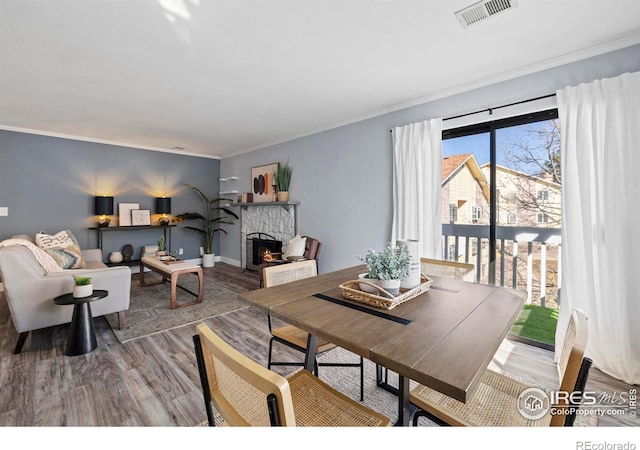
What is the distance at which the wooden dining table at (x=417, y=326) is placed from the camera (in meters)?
0.83

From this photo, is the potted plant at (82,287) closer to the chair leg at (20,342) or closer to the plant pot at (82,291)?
the plant pot at (82,291)

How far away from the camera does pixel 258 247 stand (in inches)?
220

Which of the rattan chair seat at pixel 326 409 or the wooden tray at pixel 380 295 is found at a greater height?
the wooden tray at pixel 380 295

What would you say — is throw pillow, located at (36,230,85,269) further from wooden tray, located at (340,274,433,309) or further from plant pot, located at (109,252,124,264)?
wooden tray, located at (340,274,433,309)

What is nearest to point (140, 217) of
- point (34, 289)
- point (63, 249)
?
point (63, 249)

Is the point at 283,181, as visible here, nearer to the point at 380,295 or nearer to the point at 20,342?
the point at 20,342

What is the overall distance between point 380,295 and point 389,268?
0.45 ft

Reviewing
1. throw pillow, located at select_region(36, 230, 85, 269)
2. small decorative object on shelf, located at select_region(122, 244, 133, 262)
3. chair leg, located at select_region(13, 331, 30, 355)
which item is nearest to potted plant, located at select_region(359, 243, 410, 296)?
chair leg, located at select_region(13, 331, 30, 355)

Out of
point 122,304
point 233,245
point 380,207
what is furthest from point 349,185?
point 233,245

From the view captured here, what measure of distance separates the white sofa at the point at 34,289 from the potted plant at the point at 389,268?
273cm

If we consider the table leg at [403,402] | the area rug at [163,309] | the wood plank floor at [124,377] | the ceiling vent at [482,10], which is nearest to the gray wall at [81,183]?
the area rug at [163,309]

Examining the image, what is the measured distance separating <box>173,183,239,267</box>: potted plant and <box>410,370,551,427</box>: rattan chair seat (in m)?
5.69

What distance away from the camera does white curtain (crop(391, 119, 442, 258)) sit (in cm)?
307
